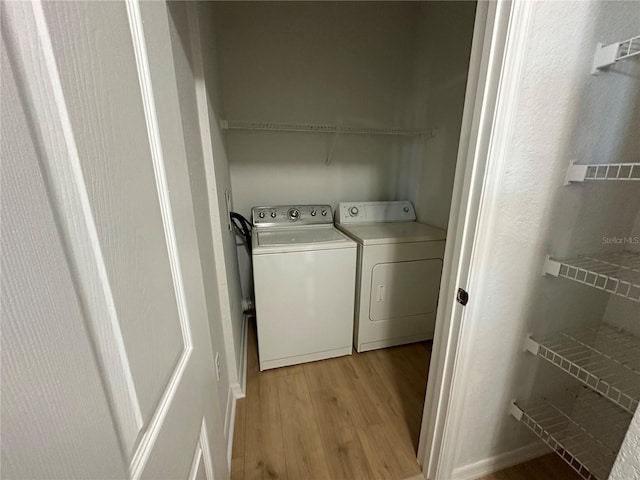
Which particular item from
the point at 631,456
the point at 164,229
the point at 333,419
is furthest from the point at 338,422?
the point at 164,229

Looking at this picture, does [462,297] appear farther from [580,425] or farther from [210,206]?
[210,206]

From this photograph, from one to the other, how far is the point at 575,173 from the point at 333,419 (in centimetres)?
165

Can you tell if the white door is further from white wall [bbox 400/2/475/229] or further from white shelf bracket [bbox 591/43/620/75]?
white wall [bbox 400/2/475/229]

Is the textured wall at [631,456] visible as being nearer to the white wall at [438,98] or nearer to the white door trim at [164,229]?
the white door trim at [164,229]

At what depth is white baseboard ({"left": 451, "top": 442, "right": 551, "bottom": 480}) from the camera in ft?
4.05

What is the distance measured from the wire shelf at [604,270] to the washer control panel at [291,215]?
5.22 ft

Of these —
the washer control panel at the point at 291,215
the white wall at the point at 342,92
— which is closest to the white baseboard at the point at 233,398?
the white wall at the point at 342,92

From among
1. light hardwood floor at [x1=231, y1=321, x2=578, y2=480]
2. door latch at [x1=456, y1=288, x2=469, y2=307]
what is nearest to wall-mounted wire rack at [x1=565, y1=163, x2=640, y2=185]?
door latch at [x1=456, y1=288, x2=469, y2=307]

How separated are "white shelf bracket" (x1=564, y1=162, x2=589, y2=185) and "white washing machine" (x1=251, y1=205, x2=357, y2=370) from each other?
3.71ft

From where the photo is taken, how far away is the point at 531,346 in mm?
1073

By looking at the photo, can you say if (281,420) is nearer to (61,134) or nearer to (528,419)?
(528,419)

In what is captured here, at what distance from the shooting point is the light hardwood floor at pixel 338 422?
1312 millimetres

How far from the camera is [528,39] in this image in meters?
0.74

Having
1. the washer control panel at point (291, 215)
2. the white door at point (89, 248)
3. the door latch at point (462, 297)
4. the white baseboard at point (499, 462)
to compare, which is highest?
the white door at point (89, 248)
